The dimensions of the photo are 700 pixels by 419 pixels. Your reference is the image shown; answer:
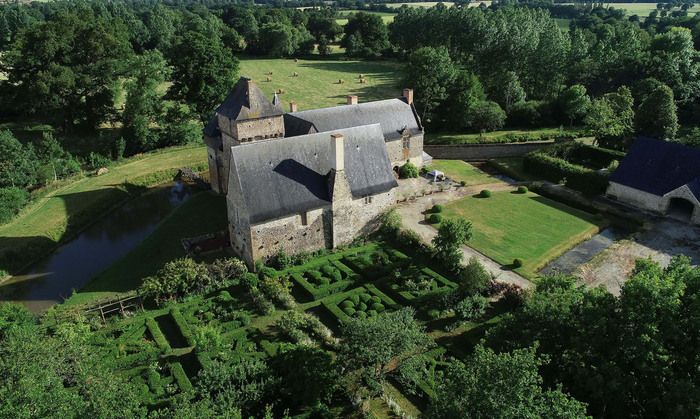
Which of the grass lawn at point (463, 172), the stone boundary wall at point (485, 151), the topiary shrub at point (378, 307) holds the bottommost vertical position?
the topiary shrub at point (378, 307)

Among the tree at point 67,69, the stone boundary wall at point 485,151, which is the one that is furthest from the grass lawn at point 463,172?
the tree at point 67,69

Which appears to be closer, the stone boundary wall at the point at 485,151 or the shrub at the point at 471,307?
the shrub at the point at 471,307

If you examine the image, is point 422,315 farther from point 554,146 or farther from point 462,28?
point 462,28

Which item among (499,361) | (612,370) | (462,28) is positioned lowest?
(612,370)

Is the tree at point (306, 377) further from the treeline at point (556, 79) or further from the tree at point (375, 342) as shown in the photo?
the treeline at point (556, 79)

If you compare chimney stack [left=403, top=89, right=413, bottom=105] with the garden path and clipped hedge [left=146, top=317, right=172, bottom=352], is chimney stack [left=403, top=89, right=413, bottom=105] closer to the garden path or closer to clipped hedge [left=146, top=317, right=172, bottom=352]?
the garden path

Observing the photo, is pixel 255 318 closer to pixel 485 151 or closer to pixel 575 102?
pixel 485 151

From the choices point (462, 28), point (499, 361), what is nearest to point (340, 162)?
point (499, 361)

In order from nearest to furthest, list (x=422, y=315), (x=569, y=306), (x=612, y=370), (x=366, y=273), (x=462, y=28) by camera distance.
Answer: (x=612, y=370) < (x=569, y=306) < (x=422, y=315) < (x=366, y=273) < (x=462, y=28)
